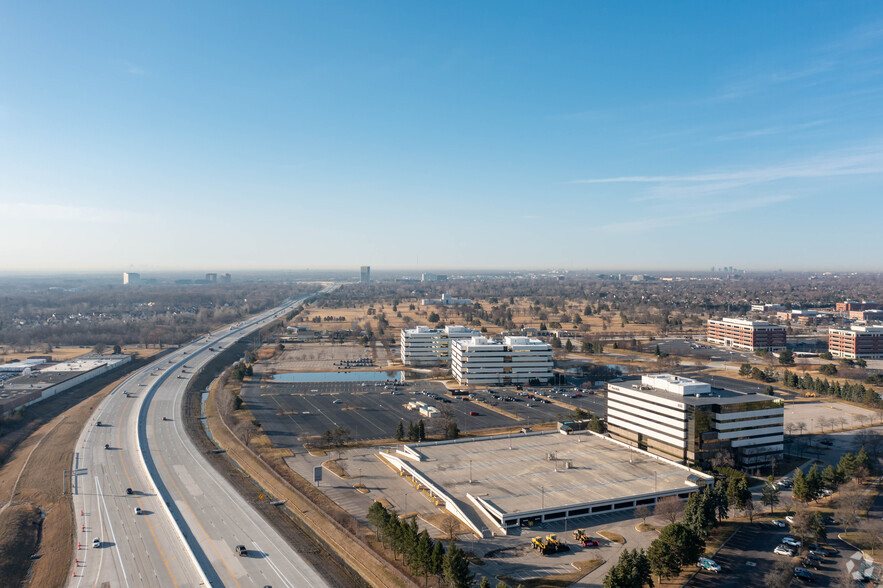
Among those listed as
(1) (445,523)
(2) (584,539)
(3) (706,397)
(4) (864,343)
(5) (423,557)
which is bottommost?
(2) (584,539)

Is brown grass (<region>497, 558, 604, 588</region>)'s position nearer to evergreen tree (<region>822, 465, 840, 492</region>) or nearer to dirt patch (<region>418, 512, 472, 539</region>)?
dirt patch (<region>418, 512, 472, 539</region>)

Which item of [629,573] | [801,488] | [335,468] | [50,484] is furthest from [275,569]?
[801,488]

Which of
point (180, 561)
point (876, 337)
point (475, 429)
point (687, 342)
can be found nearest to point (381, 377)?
point (475, 429)

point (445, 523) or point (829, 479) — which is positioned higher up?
point (829, 479)

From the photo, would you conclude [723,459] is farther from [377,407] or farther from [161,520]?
[161,520]

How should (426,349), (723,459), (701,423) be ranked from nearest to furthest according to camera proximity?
(723,459), (701,423), (426,349)

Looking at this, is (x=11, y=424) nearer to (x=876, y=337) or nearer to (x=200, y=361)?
(x=200, y=361)
